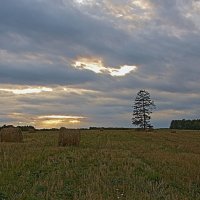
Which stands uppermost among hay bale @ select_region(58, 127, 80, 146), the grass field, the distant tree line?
the distant tree line

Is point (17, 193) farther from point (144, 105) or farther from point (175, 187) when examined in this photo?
point (144, 105)

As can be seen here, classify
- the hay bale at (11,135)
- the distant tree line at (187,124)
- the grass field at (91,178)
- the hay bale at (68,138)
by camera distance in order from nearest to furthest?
the grass field at (91,178), the hay bale at (68,138), the hay bale at (11,135), the distant tree line at (187,124)

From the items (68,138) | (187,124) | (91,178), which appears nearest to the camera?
(91,178)

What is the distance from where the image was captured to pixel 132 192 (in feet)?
43.1

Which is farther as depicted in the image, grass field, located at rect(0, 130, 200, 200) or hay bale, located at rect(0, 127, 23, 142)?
hay bale, located at rect(0, 127, 23, 142)

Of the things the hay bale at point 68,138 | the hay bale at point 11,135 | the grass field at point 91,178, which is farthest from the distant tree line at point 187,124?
the grass field at point 91,178

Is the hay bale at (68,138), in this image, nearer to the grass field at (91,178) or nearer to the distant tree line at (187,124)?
the grass field at (91,178)

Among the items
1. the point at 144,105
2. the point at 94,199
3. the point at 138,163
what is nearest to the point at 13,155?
the point at 138,163

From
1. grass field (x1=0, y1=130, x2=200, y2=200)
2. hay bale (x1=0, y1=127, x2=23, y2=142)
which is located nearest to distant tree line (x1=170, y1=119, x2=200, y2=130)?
hay bale (x1=0, y1=127, x2=23, y2=142)

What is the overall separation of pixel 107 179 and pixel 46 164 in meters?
3.50

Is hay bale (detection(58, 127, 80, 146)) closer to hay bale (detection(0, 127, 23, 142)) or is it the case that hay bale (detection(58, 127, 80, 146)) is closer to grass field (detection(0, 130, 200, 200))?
hay bale (detection(0, 127, 23, 142))

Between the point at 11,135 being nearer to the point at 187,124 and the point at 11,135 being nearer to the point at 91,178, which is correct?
the point at 91,178

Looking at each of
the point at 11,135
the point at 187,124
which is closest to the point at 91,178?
the point at 11,135

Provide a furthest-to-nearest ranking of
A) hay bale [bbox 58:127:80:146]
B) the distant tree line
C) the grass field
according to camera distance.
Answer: the distant tree line, hay bale [bbox 58:127:80:146], the grass field
